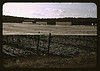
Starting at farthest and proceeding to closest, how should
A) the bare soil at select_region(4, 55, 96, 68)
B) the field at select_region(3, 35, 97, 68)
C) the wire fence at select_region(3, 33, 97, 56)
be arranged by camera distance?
the wire fence at select_region(3, 33, 97, 56) → the field at select_region(3, 35, 97, 68) → the bare soil at select_region(4, 55, 96, 68)

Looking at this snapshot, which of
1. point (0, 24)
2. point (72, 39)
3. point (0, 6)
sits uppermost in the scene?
point (0, 6)

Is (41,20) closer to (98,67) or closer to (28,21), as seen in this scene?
(28,21)

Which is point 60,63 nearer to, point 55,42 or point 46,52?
point 46,52

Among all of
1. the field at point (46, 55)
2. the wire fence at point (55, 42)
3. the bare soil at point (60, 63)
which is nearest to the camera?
the bare soil at point (60, 63)

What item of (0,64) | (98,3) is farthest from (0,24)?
(98,3)

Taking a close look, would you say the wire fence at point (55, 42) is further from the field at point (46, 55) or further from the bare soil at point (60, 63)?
the bare soil at point (60, 63)

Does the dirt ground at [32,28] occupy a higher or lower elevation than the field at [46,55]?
higher

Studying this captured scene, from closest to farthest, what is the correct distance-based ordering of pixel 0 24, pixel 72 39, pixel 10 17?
pixel 0 24
pixel 10 17
pixel 72 39

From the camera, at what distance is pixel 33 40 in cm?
1096

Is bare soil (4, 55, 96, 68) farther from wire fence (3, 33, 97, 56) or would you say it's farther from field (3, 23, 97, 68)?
wire fence (3, 33, 97, 56)

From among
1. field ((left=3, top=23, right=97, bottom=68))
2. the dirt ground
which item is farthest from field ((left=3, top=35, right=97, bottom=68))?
the dirt ground

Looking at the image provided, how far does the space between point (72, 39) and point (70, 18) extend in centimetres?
815

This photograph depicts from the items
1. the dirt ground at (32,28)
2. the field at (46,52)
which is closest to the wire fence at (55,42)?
the field at (46,52)

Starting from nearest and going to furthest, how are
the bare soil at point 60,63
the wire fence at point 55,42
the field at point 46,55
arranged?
the bare soil at point 60,63
the field at point 46,55
the wire fence at point 55,42
